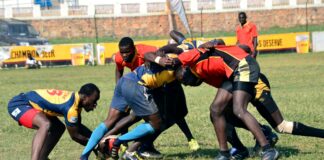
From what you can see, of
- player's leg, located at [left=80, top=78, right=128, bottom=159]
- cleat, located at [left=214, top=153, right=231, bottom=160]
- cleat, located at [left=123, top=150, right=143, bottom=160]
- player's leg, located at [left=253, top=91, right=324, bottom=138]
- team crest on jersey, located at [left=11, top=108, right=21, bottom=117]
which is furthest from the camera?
cleat, located at [left=123, top=150, right=143, bottom=160]

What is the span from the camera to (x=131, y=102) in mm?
9977

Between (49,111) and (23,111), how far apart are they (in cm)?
34

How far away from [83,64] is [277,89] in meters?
21.0

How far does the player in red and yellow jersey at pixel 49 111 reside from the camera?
9.60 meters

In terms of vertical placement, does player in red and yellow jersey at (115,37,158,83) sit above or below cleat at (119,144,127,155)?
above

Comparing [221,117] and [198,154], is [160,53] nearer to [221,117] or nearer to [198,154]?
[221,117]

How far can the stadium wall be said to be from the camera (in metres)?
60.9

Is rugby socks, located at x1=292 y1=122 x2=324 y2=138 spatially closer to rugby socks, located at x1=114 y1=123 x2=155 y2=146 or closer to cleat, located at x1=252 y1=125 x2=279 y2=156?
cleat, located at x1=252 y1=125 x2=279 y2=156

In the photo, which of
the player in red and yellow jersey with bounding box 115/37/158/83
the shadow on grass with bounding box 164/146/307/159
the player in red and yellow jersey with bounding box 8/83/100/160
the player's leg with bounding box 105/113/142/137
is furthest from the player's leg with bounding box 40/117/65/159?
the shadow on grass with bounding box 164/146/307/159

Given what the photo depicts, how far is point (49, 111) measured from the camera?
387 inches

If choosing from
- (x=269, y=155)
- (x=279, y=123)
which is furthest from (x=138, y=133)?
(x=279, y=123)

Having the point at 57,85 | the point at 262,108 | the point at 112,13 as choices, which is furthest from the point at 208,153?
the point at 112,13

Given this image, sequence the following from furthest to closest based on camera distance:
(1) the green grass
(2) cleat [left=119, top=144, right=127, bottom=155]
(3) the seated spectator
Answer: (1) the green grass
(3) the seated spectator
(2) cleat [left=119, top=144, right=127, bottom=155]

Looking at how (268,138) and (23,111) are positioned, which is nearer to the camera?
(23,111)
